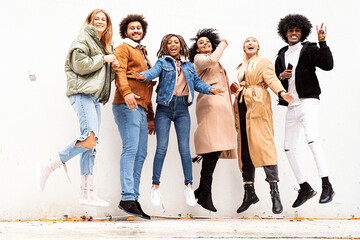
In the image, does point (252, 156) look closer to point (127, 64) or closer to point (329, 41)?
point (127, 64)

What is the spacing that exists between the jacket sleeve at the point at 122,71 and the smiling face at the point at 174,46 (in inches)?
18.9

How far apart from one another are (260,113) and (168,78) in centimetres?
102

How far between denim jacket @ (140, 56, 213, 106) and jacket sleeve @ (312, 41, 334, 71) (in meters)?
1.19

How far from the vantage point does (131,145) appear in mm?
3730

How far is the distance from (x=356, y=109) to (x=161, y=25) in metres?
2.72

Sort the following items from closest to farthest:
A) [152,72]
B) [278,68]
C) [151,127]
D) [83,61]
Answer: [83,61] → [152,72] → [151,127] → [278,68]

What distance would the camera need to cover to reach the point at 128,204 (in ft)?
11.8

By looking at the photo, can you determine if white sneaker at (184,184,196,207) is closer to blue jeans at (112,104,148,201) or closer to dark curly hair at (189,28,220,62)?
blue jeans at (112,104,148,201)

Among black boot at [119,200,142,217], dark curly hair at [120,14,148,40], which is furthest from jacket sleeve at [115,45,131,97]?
black boot at [119,200,142,217]

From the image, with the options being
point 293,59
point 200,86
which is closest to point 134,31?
point 200,86

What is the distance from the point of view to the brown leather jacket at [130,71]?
3.75 metres

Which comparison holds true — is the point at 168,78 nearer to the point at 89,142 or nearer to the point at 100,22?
the point at 100,22

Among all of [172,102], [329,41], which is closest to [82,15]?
[172,102]

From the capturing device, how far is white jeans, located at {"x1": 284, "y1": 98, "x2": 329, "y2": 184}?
4051mm
